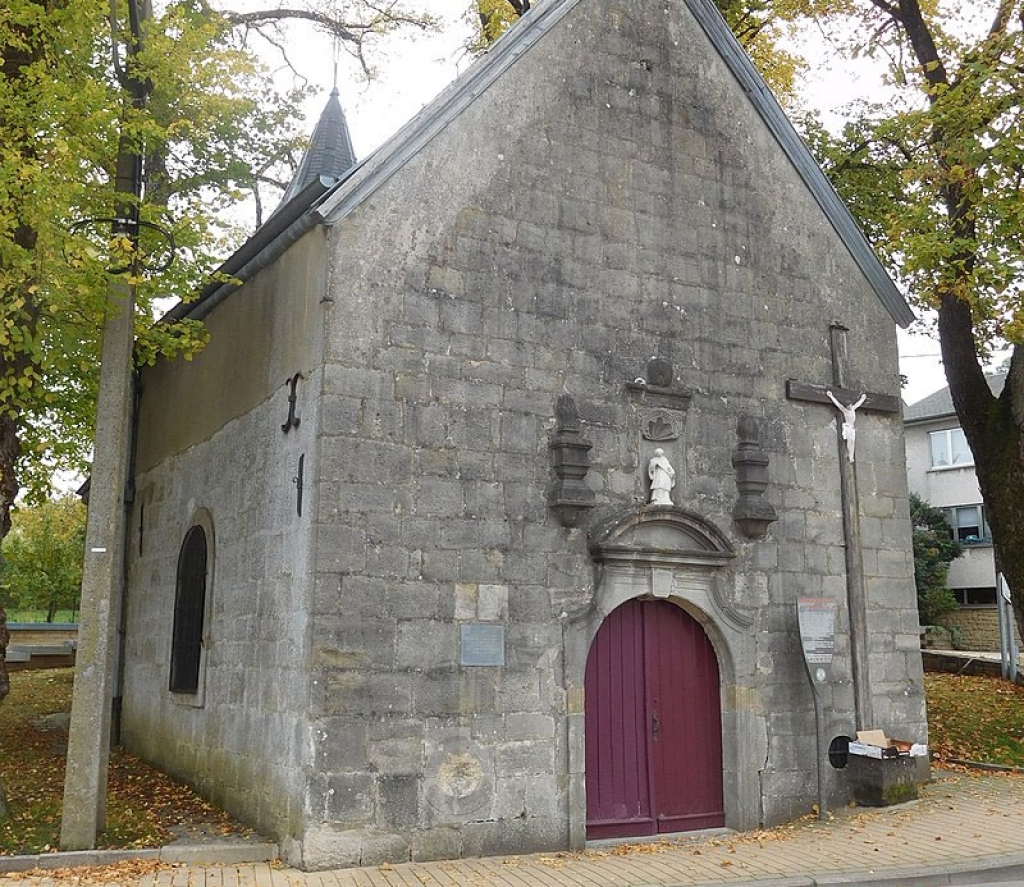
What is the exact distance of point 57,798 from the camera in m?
9.77

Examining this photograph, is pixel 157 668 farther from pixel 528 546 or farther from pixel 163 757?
pixel 528 546

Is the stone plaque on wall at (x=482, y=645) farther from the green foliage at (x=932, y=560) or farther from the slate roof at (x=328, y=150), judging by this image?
the green foliage at (x=932, y=560)

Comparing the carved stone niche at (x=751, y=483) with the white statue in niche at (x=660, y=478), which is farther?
the carved stone niche at (x=751, y=483)

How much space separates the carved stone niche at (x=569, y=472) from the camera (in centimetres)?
957

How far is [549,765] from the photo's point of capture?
9219 mm

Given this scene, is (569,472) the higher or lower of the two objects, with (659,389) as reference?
lower

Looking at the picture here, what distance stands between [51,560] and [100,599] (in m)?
22.5

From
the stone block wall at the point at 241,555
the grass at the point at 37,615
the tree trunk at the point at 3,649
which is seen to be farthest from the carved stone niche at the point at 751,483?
the grass at the point at 37,615

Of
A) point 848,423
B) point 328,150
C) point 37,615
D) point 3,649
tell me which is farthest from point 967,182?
point 37,615

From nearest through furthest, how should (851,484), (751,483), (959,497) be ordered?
(751,483)
(851,484)
(959,497)

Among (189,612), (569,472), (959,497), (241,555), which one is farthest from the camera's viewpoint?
(959,497)

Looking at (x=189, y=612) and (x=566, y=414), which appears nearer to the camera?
(x=566, y=414)

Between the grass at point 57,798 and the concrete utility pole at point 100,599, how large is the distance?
0.33m

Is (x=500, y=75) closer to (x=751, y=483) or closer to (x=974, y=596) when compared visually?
(x=751, y=483)
